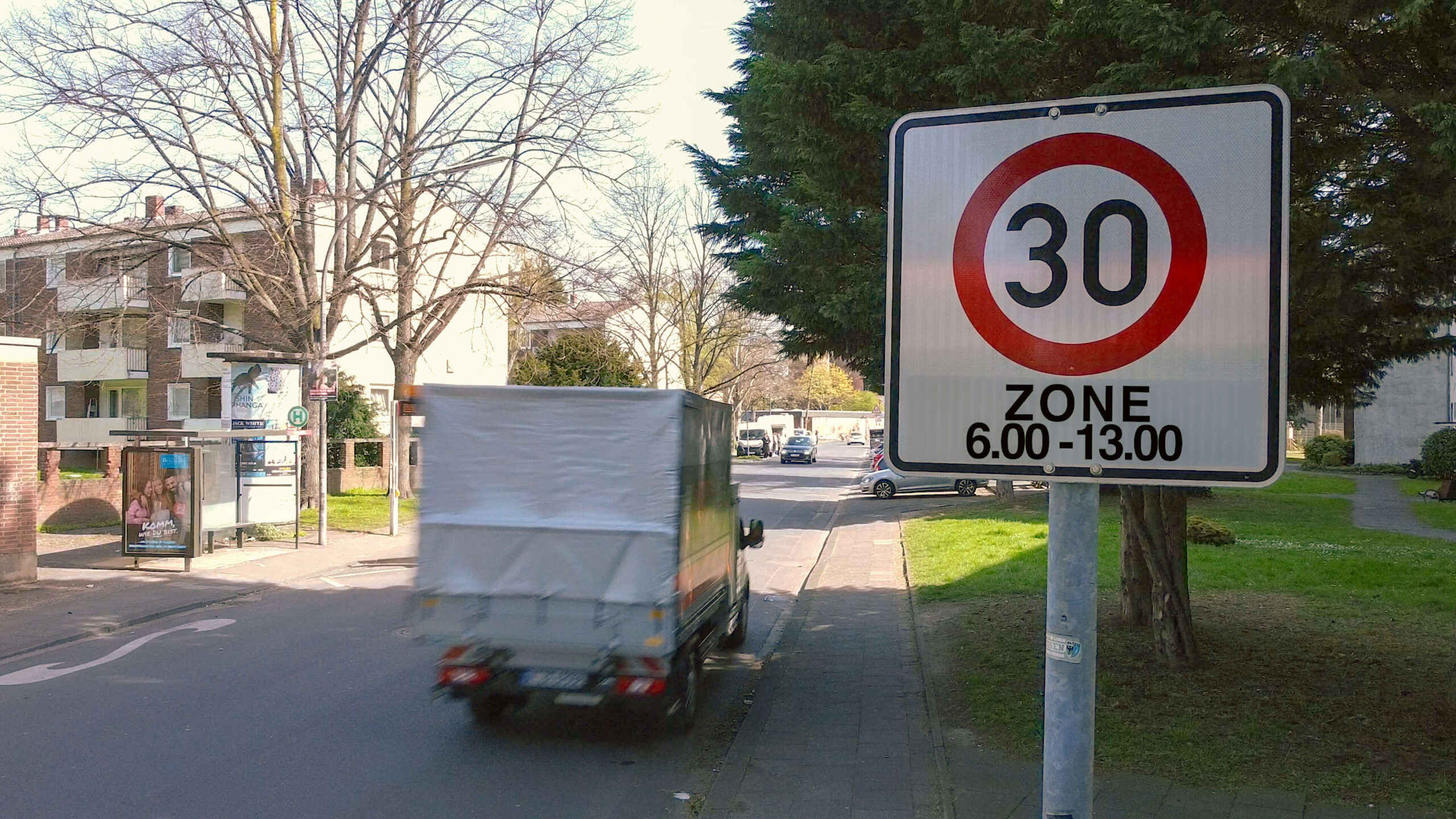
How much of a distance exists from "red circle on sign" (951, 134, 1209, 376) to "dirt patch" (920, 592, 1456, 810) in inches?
207

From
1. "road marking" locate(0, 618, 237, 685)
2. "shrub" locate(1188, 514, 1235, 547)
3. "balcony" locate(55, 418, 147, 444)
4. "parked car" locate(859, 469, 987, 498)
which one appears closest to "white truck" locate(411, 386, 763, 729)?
"road marking" locate(0, 618, 237, 685)

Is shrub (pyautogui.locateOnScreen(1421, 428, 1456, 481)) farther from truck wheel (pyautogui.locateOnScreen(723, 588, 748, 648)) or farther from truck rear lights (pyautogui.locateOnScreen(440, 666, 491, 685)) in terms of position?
truck rear lights (pyautogui.locateOnScreen(440, 666, 491, 685))

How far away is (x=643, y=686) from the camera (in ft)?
24.5

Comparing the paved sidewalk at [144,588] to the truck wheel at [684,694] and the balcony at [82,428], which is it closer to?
the truck wheel at [684,694]

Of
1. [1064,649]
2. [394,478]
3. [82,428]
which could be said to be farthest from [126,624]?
[82,428]

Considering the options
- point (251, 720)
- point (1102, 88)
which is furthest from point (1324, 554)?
point (251, 720)

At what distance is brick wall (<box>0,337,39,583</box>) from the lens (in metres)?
14.7

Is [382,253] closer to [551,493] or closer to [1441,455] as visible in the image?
[551,493]

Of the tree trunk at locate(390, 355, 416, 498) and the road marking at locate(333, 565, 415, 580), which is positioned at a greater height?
the tree trunk at locate(390, 355, 416, 498)

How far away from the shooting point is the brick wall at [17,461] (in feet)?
48.2

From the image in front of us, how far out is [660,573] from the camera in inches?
297

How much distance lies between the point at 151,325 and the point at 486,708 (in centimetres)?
1986

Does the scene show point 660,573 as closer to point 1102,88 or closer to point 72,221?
point 1102,88

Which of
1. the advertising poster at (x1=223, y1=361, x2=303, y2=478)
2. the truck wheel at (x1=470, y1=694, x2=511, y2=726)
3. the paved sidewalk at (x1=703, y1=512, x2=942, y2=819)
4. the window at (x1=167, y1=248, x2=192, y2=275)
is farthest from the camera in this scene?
the window at (x1=167, y1=248, x2=192, y2=275)
